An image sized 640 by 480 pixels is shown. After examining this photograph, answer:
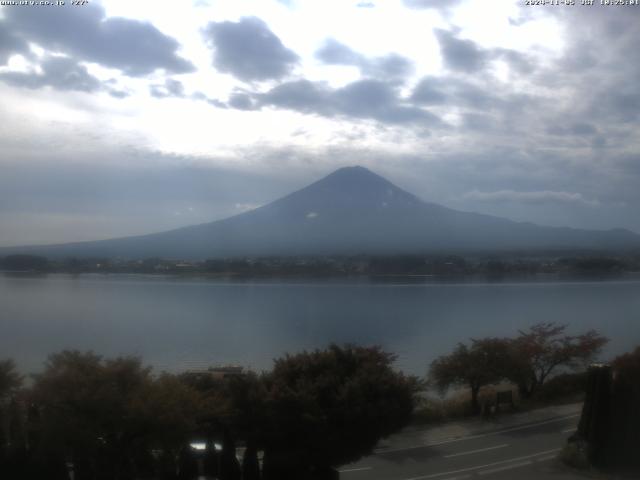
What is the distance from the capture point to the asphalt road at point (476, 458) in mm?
9359

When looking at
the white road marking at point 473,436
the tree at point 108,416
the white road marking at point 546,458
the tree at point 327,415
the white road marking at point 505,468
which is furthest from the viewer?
the white road marking at point 473,436

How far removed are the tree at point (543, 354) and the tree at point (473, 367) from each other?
42 centimetres

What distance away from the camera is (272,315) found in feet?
99.4

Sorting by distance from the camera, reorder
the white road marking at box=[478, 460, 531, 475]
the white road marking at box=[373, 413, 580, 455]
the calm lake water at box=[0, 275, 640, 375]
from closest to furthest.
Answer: the white road marking at box=[478, 460, 531, 475]
the white road marking at box=[373, 413, 580, 455]
the calm lake water at box=[0, 275, 640, 375]

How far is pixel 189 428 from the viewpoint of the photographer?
719 cm

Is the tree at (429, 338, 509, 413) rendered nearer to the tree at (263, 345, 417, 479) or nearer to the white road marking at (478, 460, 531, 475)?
the white road marking at (478, 460, 531, 475)

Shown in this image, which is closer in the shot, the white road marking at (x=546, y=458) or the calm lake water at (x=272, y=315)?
the white road marking at (x=546, y=458)

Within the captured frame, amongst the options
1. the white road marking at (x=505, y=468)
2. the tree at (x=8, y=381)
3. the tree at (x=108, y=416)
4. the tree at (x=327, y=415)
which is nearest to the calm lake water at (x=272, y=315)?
the tree at (x=8, y=381)

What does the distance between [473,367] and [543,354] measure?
319 cm

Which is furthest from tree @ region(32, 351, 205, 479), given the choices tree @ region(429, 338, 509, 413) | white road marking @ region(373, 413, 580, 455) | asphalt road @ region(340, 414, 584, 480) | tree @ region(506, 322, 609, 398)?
tree @ region(506, 322, 609, 398)

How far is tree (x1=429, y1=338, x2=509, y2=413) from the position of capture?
1545 cm

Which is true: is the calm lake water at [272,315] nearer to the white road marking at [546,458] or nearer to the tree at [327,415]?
the tree at [327,415]

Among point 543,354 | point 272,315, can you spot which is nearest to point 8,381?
point 543,354

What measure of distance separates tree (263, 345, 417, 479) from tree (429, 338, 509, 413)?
24.4 ft
